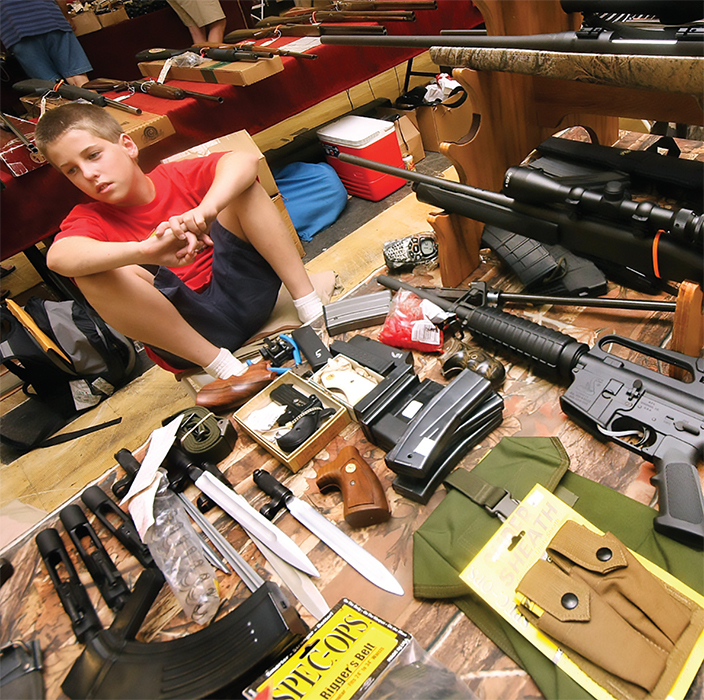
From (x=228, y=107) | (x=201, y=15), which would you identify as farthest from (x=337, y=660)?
(x=201, y=15)

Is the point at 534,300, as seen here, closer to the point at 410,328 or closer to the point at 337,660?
the point at 410,328

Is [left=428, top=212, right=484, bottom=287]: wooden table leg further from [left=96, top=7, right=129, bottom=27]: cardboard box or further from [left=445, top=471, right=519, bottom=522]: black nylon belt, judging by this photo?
[left=96, top=7, right=129, bottom=27]: cardboard box

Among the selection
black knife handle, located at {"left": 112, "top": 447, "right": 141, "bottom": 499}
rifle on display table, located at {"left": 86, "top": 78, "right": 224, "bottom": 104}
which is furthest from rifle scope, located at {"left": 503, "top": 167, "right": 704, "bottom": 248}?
rifle on display table, located at {"left": 86, "top": 78, "right": 224, "bottom": 104}

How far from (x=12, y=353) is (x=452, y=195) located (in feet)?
7.88

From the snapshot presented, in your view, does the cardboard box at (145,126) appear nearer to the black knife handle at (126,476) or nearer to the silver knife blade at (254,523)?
the black knife handle at (126,476)

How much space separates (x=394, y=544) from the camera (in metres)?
1.04

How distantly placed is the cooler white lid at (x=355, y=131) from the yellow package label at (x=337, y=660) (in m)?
2.87

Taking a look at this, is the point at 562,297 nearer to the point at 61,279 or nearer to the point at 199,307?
the point at 199,307

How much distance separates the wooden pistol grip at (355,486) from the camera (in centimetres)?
106

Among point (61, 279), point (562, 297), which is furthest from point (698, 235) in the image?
point (61, 279)

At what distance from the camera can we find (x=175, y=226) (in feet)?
5.13

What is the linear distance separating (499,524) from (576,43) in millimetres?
1208

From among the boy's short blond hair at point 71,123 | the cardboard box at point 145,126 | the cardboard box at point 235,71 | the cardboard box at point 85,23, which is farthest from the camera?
the cardboard box at point 85,23

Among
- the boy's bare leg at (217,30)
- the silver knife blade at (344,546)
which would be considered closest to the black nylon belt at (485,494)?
the silver knife blade at (344,546)
